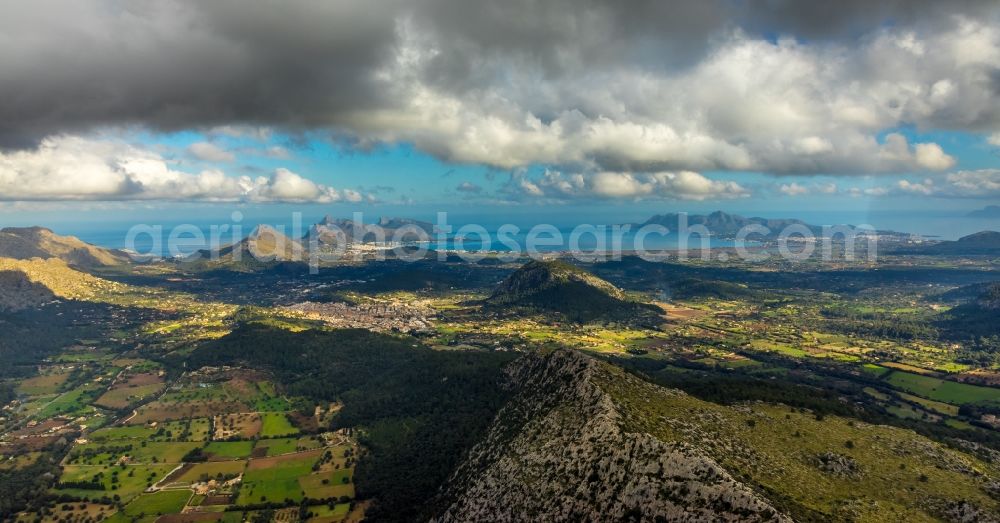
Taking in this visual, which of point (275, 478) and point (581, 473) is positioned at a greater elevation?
point (581, 473)

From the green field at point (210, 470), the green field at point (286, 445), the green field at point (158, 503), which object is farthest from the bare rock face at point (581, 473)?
the green field at point (210, 470)

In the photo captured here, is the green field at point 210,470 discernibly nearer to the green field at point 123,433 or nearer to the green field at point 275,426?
the green field at point 275,426

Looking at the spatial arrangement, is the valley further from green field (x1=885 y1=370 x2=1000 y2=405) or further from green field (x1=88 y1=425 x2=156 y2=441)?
green field (x1=885 y1=370 x2=1000 y2=405)

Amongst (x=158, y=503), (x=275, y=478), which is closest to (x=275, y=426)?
(x=275, y=478)

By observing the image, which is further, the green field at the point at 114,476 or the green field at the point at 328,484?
the green field at the point at 114,476

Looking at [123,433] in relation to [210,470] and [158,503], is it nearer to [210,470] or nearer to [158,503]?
[210,470]

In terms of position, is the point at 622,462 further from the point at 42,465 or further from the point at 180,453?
the point at 42,465
